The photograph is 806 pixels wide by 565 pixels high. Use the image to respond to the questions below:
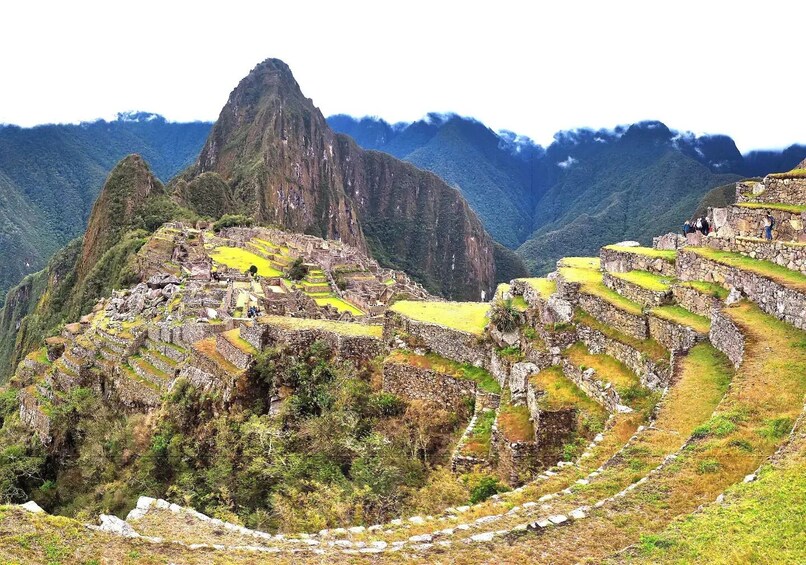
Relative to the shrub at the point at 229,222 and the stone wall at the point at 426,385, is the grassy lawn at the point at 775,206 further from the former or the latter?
the shrub at the point at 229,222

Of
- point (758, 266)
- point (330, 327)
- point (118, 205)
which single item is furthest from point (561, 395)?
point (118, 205)

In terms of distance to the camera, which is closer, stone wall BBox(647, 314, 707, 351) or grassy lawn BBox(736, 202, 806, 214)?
stone wall BBox(647, 314, 707, 351)

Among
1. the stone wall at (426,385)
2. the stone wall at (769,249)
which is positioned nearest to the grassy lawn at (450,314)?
the stone wall at (426,385)

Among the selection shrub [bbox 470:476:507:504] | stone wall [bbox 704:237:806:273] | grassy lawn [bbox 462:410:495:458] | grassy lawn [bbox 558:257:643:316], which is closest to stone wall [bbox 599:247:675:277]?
grassy lawn [bbox 558:257:643:316]

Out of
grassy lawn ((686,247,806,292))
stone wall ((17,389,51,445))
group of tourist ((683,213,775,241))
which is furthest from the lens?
stone wall ((17,389,51,445))

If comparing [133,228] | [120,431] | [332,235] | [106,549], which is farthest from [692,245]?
[332,235]

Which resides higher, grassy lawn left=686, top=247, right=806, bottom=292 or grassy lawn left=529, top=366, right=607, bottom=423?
grassy lawn left=686, top=247, right=806, bottom=292

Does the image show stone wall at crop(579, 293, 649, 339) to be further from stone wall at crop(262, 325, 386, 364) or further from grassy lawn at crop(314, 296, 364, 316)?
grassy lawn at crop(314, 296, 364, 316)

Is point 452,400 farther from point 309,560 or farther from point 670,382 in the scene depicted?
point 309,560
